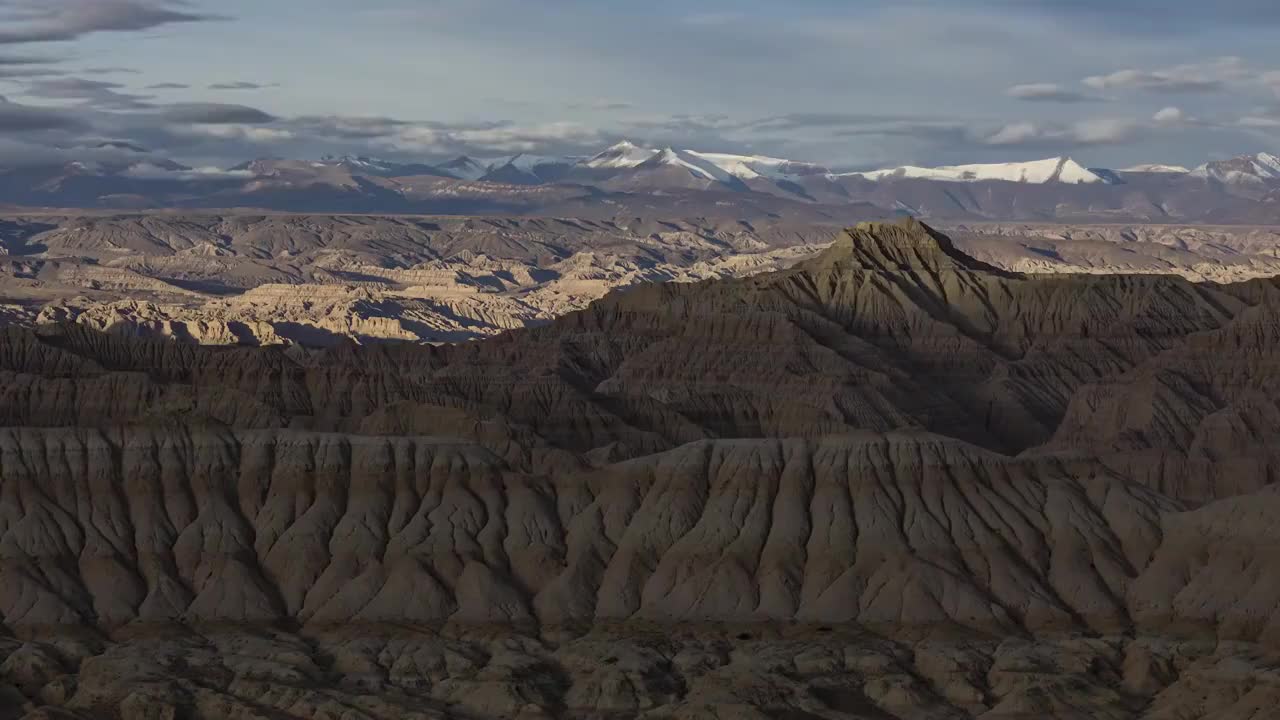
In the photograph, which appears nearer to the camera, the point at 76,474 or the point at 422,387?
the point at 76,474

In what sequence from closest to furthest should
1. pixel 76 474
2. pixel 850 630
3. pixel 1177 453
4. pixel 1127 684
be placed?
pixel 1127 684
pixel 850 630
pixel 76 474
pixel 1177 453

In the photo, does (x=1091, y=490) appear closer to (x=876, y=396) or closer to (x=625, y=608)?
(x=625, y=608)

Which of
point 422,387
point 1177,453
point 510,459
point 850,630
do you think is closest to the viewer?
point 850,630

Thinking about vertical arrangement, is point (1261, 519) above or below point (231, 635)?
above

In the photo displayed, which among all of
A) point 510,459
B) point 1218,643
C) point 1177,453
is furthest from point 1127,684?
point 1177,453

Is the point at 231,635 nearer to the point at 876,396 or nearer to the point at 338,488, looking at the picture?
the point at 338,488

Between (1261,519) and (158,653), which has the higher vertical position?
(1261,519)

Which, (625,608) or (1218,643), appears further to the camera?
(625,608)

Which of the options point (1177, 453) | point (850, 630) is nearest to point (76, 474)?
point (850, 630)

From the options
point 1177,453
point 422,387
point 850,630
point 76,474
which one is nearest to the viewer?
point 850,630
